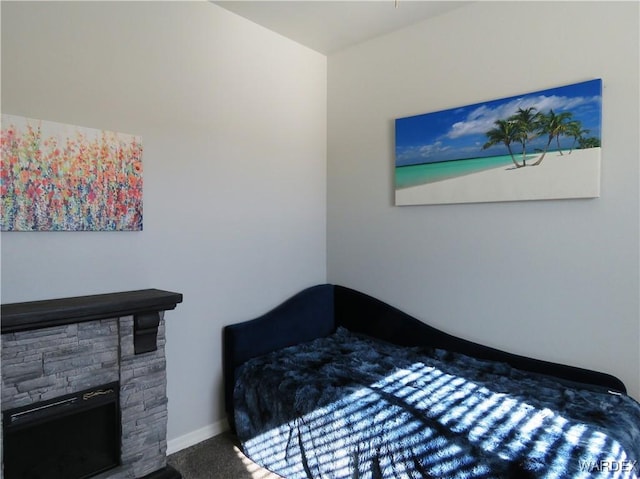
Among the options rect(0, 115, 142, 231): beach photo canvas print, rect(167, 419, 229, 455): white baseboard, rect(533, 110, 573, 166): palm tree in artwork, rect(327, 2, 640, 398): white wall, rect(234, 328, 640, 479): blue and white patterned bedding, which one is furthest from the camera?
rect(167, 419, 229, 455): white baseboard

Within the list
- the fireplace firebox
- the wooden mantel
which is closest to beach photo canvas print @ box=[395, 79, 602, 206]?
the wooden mantel

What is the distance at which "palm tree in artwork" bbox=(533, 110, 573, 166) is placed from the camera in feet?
7.32

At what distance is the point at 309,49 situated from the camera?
323 cm

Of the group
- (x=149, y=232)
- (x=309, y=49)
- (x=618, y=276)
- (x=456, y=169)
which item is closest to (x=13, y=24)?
Answer: (x=149, y=232)

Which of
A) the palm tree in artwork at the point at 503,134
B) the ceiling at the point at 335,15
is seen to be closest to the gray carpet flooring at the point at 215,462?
the palm tree in artwork at the point at 503,134

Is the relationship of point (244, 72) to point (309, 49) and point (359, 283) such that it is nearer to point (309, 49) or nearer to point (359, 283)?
point (309, 49)

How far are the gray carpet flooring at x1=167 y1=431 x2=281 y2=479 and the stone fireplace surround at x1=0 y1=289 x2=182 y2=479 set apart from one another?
0.17 metres

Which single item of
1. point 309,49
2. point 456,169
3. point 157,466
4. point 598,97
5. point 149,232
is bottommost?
point 157,466

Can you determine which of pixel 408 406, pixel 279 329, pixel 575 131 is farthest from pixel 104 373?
pixel 575 131

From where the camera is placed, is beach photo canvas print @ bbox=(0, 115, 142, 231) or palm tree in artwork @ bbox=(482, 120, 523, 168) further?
palm tree in artwork @ bbox=(482, 120, 523, 168)

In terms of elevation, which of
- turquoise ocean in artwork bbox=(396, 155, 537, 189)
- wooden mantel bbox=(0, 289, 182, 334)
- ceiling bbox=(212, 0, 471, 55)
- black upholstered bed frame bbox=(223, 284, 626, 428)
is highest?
ceiling bbox=(212, 0, 471, 55)

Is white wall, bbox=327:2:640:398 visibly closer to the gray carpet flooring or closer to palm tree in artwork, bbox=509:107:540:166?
palm tree in artwork, bbox=509:107:540:166

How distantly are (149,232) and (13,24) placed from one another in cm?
109

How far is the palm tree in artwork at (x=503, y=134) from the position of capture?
2.41 m
